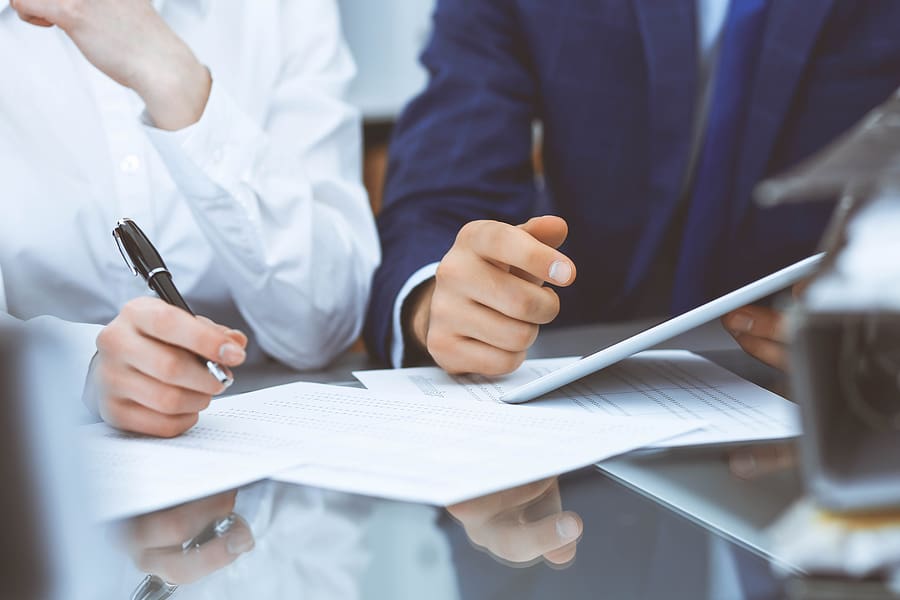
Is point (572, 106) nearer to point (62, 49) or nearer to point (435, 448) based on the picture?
point (62, 49)

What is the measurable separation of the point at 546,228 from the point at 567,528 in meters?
0.29

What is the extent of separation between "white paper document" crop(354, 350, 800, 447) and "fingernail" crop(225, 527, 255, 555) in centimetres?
21

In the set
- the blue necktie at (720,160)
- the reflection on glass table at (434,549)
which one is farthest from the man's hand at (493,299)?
the blue necktie at (720,160)

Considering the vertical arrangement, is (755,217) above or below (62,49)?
below

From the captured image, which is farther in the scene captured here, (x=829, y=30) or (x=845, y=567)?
(x=829, y=30)

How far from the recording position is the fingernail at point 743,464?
0.38 m

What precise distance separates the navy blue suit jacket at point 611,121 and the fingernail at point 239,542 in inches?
19.0

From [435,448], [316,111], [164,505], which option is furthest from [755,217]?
[164,505]

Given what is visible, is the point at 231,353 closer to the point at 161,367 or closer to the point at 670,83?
the point at 161,367

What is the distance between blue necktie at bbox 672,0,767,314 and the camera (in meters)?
0.91

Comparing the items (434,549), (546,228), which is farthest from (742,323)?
(434,549)

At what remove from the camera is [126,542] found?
34 cm

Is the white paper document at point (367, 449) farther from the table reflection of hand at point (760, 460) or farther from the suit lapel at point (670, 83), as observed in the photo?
the suit lapel at point (670, 83)

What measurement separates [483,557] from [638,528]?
64mm
